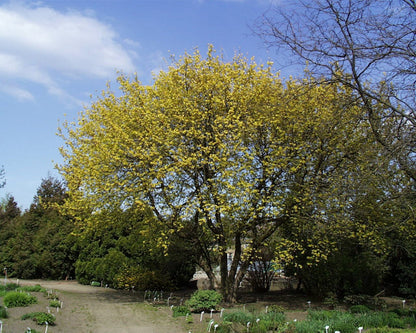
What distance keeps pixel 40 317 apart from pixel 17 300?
1.32 meters

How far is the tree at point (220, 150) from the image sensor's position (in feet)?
29.5

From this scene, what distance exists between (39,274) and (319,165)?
12679 mm

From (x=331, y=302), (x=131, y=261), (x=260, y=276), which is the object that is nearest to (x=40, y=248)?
(x=131, y=261)

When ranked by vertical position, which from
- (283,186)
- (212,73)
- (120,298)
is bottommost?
(120,298)

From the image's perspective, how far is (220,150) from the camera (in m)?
9.38

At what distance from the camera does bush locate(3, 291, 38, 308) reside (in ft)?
24.9

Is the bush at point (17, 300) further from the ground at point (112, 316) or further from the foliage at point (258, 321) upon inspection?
the foliage at point (258, 321)

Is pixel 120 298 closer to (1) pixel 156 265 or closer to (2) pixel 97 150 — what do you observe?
(1) pixel 156 265

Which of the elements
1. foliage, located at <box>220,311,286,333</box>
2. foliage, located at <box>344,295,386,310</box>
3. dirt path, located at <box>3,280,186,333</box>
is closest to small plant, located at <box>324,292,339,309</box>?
foliage, located at <box>344,295,386,310</box>

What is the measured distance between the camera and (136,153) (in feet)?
29.9

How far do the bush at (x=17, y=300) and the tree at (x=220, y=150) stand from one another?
2.66 meters

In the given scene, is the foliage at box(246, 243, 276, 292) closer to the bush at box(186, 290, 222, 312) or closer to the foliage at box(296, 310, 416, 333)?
the bush at box(186, 290, 222, 312)

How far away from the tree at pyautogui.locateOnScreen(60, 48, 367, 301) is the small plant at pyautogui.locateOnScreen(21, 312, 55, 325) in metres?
2.93

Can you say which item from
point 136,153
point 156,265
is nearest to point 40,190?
point 156,265
